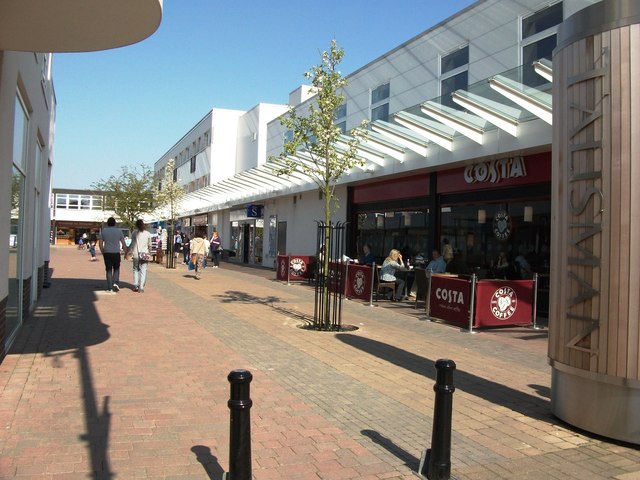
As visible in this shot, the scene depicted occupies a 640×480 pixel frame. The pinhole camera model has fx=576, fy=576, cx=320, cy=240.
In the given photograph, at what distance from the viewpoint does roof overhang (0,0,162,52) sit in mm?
4805

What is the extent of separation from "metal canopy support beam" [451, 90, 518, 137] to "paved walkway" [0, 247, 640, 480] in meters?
4.67

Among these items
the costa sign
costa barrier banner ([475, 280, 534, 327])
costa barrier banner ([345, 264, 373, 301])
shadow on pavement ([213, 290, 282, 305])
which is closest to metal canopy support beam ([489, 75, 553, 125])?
the costa sign

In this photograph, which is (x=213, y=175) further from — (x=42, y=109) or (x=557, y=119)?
(x=557, y=119)

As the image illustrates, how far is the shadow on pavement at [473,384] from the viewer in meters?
5.68

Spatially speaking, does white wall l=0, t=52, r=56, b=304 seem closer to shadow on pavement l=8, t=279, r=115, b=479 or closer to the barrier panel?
shadow on pavement l=8, t=279, r=115, b=479

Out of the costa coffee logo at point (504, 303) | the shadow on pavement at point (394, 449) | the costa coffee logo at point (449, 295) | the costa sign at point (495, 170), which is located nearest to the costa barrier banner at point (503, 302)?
the costa coffee logo at point (504, 303)

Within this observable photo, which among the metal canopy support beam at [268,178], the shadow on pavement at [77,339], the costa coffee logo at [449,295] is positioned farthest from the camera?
the metal canopy support beam at [268,178]

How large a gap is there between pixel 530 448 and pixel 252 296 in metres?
10.9

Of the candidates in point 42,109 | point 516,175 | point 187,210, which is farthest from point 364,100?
point 187,210

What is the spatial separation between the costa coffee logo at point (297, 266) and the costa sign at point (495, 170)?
272 inches

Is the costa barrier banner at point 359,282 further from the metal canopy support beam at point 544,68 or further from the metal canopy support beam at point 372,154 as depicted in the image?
the metal canopy support beam at point 544,68

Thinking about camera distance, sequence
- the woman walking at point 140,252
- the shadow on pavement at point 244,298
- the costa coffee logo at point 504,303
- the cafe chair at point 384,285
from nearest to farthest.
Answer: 1. the costa coffee logo at point 504,303
2. the shadow on pavement at point 244,298
3. the woman walking at point 140,252
4. the cafe chair at point 384,285

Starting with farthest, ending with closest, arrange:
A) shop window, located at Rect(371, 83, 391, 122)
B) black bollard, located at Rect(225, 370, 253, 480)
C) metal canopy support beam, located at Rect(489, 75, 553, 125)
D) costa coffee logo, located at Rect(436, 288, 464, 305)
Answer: shop window, located at Rect(371, 83, 391, 122) → metal canopy support beam, located at Rect(489, 75, 553, 125) → costa coffee logo, located at Rect(436, 288, 464, 305) → black bollard, located at Rect(225, 370, 253, 480)

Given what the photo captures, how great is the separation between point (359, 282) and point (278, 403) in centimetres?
949
